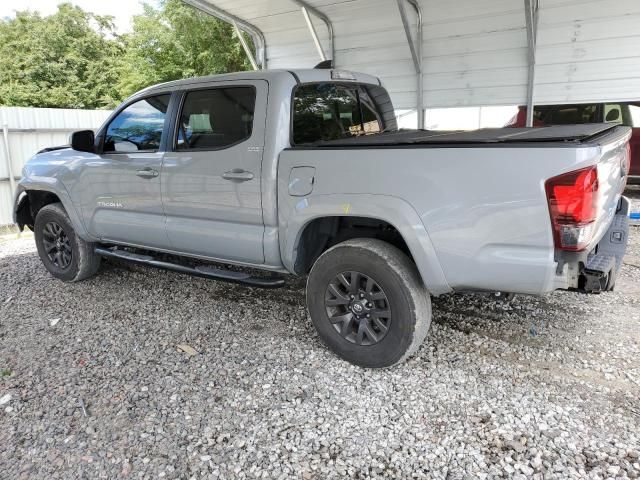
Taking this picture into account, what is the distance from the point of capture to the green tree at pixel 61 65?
97.8ft

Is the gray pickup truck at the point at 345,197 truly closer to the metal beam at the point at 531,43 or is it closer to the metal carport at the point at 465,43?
the metal beam at the point at 531,43

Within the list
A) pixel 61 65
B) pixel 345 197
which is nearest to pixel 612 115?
pixel 345 197

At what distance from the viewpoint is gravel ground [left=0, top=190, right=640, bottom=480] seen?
2.51 m

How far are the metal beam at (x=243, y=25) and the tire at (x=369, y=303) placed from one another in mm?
7508

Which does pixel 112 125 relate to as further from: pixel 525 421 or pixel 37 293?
pixel 525 421

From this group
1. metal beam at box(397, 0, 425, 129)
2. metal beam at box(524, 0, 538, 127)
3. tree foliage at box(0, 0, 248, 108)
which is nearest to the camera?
metal beam at box(524, 0, 538, 127)

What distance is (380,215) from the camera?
3.06m

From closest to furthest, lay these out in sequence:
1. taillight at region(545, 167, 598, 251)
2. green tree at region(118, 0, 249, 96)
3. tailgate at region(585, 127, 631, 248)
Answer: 1. taillight at region(545, 167, 598, 251)
2. tailgate at region(585, 127, 631, 248)
3. green tree at region(118, 0, 249, 96)

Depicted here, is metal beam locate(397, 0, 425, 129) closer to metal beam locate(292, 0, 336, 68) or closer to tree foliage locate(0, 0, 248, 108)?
metal beam locate(292, 0, 336, 68)

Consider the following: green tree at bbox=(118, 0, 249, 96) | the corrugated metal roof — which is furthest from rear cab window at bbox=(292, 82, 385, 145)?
green tree at bbox=(118, 0, 249, 96)

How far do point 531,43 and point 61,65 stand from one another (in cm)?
3074

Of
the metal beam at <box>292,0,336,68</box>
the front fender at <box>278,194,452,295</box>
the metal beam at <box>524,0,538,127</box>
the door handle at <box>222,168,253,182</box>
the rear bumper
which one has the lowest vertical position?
the rear bumper

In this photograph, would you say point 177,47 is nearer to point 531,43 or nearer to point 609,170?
point 531,43

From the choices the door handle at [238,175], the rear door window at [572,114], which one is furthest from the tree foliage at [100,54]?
the door handle at [238,175]
